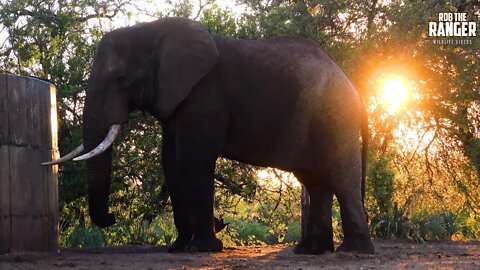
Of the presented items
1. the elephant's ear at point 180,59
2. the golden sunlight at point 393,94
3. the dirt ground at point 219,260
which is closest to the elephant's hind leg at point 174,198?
the dirt ground at point 219,260

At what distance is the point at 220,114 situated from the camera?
8383 mm

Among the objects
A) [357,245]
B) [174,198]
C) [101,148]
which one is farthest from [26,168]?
[357,245]

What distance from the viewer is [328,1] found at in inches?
543

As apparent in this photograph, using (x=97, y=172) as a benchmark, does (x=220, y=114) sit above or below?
above

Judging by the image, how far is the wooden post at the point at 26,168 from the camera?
7145mm

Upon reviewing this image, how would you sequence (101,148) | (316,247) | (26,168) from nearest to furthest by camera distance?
(26,168) < (101,148) < (316,247)

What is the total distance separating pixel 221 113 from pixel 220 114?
0.02m

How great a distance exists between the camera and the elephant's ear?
8320 millimetres

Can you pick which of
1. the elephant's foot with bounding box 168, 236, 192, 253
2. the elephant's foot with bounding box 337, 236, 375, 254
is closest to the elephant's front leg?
the elephant's foot with bounding box 168, 236, 192, 253

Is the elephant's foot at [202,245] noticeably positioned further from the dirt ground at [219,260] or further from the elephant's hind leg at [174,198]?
the elephant's hind leg at [174,198]

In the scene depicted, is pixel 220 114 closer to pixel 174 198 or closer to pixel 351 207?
pixel 174 198

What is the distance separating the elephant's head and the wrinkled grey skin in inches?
0.4

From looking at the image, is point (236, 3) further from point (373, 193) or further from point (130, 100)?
point (130, 100)

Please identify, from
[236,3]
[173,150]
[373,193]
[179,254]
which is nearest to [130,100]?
[173,150]
